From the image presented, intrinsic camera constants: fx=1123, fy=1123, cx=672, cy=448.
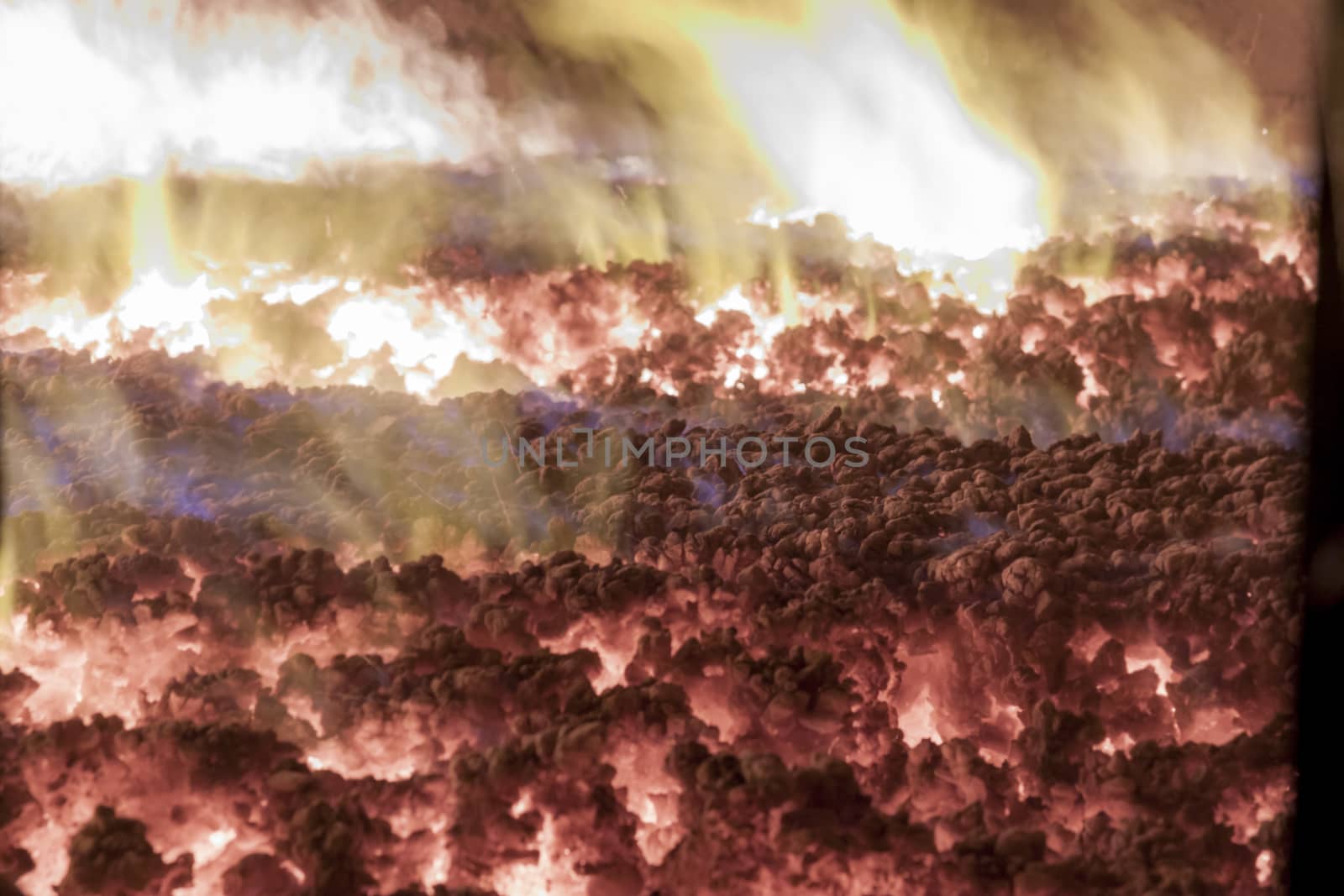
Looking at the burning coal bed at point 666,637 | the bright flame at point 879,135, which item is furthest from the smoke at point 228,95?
the burning coal bed at point 666,637

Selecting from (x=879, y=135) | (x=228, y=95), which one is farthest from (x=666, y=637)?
(x=228, y=95)

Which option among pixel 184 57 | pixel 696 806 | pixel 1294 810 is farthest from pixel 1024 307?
pixel 184 57

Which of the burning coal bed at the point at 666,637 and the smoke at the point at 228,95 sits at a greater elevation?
the smoke at the point at 228,95

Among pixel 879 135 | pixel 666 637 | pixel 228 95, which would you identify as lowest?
pixel 666 637

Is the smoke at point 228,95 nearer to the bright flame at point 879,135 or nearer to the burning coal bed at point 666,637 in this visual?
the bright flame at point 879,135

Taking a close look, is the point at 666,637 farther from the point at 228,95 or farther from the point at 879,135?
the point at 228,95

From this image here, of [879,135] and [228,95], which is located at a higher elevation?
[228,95]

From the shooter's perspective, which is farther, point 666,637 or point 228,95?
point 228,95

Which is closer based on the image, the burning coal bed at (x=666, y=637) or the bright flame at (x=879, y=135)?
the burning coal bed at (x=666, y=637)
